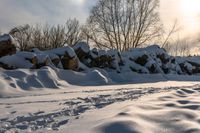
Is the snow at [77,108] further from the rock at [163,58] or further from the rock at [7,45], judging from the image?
the rock at [163,58]

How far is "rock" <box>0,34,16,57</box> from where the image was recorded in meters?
13.5

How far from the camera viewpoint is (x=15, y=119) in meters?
5.17

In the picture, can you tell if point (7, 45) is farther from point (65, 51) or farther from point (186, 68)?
point (186, 68)

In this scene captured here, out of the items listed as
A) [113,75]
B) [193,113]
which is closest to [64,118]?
[193,113]

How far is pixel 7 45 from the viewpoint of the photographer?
13.7 metres

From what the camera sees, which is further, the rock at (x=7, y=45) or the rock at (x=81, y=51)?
the rock at (x=81, y=51)

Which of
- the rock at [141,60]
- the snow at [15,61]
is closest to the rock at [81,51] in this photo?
the rock at [141,60]

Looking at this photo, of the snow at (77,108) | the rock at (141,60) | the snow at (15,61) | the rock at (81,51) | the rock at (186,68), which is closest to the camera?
the snow at (77,108)

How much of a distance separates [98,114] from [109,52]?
1226 cm

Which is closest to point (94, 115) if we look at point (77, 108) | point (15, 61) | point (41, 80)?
point (77, 108)

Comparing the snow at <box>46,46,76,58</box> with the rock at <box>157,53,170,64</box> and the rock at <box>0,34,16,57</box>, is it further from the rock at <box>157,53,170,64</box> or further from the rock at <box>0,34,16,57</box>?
the rock at <box>157,53,170,64</box>

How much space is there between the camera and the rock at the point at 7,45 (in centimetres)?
1350

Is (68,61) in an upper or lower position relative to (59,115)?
upper

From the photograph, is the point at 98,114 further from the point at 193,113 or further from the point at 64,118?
the point at 193,113
